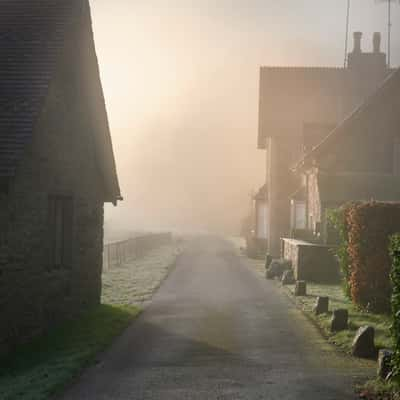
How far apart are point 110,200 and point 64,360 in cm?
831

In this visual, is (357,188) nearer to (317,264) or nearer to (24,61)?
(317,264)

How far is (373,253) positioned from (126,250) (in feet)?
74.2

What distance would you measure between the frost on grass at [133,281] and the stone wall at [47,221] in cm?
177

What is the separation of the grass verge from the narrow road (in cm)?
28

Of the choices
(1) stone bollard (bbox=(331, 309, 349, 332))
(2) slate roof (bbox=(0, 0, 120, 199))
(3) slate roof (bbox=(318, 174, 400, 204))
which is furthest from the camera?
(3) slate roof (bbox=(318, 174, 400, 204))

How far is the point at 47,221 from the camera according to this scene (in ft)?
44.0

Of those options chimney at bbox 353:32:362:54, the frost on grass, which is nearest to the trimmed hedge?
the frost on grass

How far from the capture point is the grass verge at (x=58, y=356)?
8953 millimetres

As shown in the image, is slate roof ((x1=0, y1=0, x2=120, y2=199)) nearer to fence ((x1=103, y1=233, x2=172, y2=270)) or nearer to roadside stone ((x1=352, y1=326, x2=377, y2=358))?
roadside stone ((x1=352, y1=326, x2=377, y2=358))

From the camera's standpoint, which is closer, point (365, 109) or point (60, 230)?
point (60, 230)

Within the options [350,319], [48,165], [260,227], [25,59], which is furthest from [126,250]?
[25,59]

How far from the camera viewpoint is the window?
46.8 feet

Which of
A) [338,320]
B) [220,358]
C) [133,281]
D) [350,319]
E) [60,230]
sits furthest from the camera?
[133,281]

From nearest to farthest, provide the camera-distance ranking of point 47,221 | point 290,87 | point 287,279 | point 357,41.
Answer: point 47,221, point 287,279, point 290,87, point 357,41
